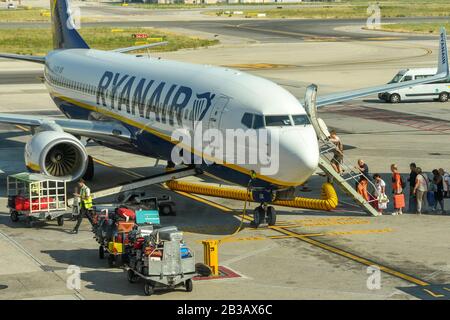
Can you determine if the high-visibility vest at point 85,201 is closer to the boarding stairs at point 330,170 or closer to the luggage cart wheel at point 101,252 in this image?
the luggage cart wheel at point 101,252

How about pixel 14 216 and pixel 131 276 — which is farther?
pixel 14 216

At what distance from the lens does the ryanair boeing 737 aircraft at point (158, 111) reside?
2973cm

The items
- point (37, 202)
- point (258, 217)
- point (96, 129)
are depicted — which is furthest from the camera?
point (96, 129)

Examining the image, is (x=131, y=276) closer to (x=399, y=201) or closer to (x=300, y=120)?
(x=300, y=120)

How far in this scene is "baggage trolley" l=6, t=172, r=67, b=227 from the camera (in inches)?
1276

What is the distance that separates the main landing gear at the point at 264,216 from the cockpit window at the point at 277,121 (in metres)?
3.36

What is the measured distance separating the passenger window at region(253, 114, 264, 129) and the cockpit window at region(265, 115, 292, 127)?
0.56ft

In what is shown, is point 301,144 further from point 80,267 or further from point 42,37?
point 42,37

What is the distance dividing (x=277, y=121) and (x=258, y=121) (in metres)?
0.64

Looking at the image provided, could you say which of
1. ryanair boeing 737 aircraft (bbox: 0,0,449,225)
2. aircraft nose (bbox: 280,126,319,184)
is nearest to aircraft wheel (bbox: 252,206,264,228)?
ryanair boeing 737 aircraft (bbox: 0,0,449,225)

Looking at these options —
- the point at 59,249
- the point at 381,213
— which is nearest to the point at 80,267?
the point at 59,249

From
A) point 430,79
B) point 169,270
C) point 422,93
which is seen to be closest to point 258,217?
point 169,270

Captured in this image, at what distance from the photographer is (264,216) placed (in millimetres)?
31703

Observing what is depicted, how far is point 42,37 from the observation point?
417 ft
